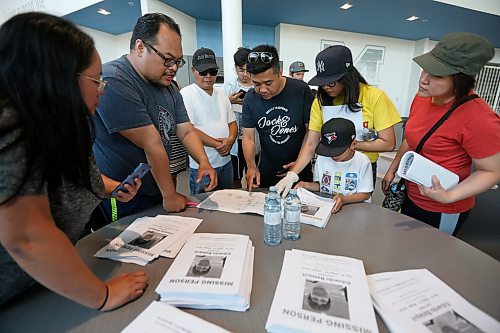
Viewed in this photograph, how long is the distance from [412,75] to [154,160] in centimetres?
756

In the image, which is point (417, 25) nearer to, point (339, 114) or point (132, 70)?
point (339, 114)

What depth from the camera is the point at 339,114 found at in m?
1.41

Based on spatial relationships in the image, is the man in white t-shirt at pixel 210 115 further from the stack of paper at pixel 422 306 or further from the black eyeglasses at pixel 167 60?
the stack of paper at pixel 422 306

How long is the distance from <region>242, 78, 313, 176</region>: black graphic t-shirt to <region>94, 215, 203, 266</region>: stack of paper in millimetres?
777

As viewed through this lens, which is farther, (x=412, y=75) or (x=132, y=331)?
(x=412, y=75)

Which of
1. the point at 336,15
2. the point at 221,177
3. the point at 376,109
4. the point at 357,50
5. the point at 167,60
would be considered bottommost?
the point at 221,177

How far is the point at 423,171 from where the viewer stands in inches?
38.0

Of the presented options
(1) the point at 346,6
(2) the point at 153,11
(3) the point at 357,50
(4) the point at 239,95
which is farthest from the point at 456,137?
(3) the point at 357,50

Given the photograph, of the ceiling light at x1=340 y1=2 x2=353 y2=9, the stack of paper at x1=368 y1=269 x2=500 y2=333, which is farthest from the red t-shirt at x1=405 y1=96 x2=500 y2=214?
the ceiling light at x1=340 y1=2 x2=353 y2=9

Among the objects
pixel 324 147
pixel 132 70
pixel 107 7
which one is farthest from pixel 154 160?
pixel 107 7

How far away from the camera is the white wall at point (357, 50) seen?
5469 mm

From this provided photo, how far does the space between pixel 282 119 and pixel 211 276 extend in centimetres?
111

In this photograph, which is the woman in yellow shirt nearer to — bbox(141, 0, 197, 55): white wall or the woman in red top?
the woman in red top

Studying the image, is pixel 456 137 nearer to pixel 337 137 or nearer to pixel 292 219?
pixel 337 137
